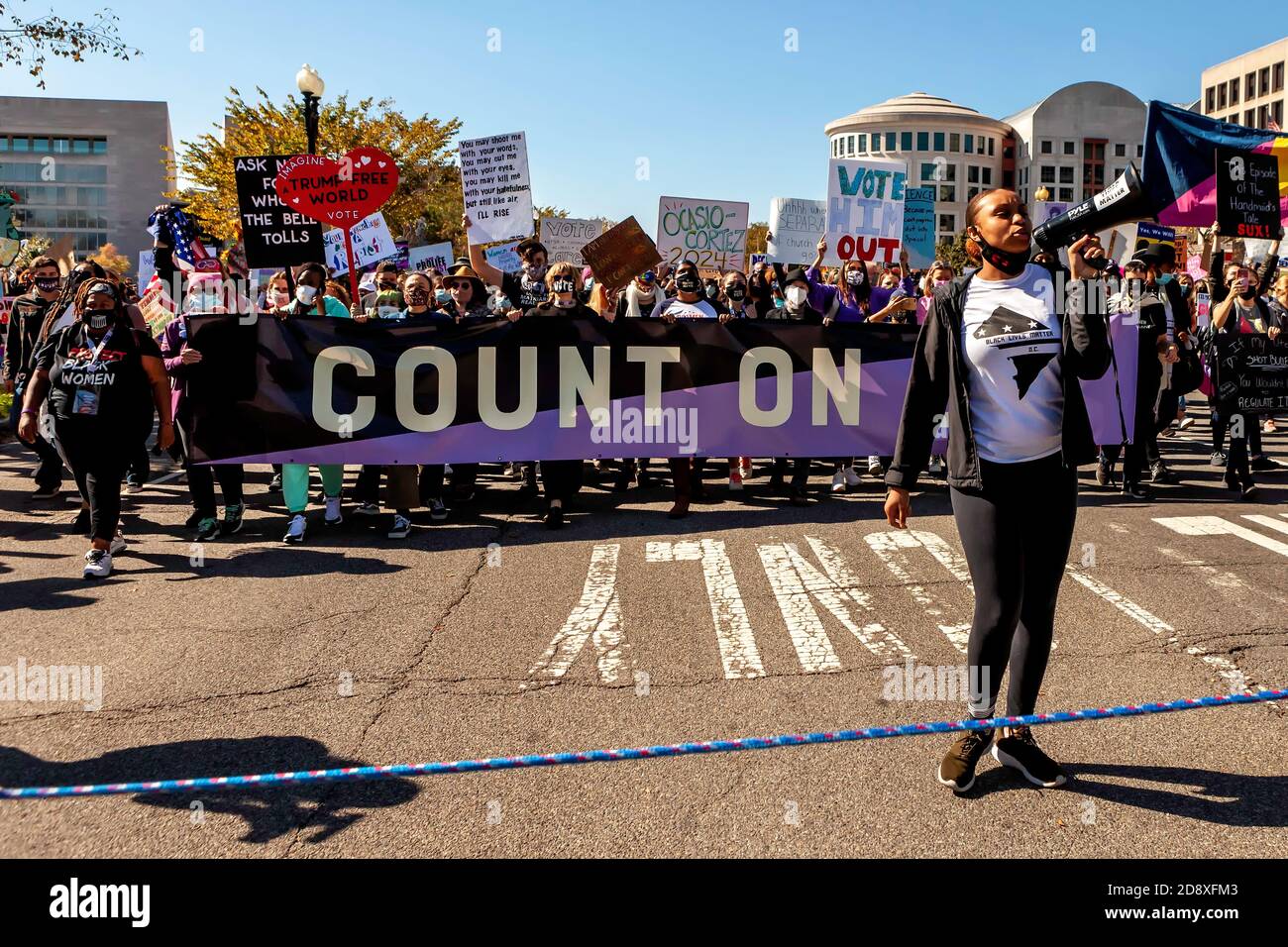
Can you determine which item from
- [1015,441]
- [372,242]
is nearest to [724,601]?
[1015,441]

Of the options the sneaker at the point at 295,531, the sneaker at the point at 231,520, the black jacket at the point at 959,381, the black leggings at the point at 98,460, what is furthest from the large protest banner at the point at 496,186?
the black jacket at the point at 959,381

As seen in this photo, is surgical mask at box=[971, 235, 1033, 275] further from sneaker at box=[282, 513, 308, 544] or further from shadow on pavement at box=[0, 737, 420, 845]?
sneaker at box=[282, 513, 308, 544]

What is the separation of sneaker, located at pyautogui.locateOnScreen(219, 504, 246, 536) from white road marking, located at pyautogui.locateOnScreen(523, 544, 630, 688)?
338 cm

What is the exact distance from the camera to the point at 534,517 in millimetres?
9523

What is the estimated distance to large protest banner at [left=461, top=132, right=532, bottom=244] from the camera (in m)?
14.3

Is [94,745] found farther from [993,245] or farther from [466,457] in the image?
[466,457]

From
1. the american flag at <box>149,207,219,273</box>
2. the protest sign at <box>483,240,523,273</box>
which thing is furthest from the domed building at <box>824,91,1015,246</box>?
the american flag at <box>149,207,219,273</box>

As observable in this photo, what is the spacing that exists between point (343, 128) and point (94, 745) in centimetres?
3692

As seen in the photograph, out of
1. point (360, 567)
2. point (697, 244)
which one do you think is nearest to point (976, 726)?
point (360, 567)

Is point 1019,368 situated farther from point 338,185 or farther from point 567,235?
point 567,235

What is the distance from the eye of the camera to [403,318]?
9.44m

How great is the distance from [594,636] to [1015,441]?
9.05ft

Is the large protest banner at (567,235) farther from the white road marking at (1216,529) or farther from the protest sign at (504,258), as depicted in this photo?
the white road marking at (1216,529)

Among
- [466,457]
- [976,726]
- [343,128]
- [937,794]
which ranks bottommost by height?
[937,794]
